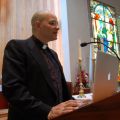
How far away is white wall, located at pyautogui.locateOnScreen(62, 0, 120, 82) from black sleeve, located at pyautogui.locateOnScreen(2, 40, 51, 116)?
9.03 ft

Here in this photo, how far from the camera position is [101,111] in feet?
3.71

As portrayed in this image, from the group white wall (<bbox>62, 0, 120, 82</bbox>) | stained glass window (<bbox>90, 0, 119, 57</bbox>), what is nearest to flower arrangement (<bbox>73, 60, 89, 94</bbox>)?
white wall (<bbox>62, 0, 120, 82</bbox>)

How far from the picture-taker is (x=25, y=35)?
150 inches

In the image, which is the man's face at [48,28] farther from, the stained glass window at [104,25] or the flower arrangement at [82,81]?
the stained glass window at [104,25]

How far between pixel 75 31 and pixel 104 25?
1.21 meters

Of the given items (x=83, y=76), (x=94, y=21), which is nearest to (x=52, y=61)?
(x=83, y=76)

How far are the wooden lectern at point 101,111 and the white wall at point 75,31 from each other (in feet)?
11.1

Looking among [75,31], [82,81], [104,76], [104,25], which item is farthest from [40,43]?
[104,25]

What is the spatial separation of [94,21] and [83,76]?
1.59 metres

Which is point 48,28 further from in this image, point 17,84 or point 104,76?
point 104,76

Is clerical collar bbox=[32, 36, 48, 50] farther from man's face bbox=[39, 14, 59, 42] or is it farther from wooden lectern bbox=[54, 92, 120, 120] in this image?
wooden lectern bbox=[54, 92, 120, 120]

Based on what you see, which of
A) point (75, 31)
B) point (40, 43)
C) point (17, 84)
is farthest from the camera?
point (75, 31)

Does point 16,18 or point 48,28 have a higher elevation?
point 16,18

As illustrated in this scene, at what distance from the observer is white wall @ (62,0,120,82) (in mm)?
4691
